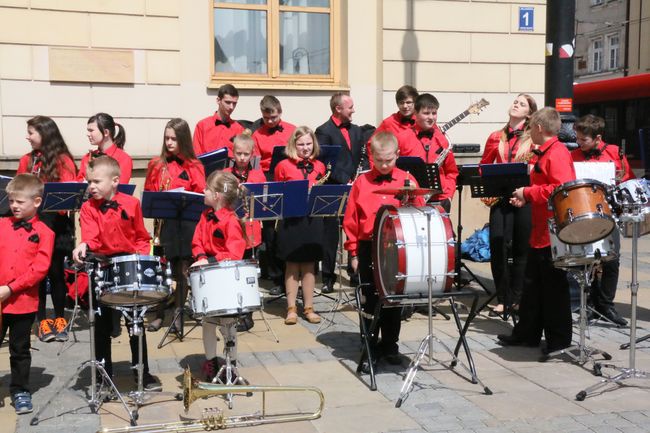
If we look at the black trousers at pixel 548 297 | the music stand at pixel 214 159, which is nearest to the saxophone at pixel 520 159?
the black trousers at pixel 548 297

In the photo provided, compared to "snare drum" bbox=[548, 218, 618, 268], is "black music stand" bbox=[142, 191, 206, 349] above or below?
above

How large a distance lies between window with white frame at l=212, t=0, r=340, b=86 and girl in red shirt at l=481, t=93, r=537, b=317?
3880 millimetres

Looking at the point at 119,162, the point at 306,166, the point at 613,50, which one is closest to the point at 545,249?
the point at 306,166

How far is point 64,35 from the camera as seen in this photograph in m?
9.72

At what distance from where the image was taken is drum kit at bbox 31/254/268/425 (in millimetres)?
4844

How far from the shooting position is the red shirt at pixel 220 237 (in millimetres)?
5508

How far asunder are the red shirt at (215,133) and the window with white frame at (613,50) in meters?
38.0

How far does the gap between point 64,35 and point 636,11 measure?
3565cm

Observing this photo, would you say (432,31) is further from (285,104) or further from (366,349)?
(366,349)

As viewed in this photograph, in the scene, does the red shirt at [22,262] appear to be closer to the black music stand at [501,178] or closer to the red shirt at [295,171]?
the red shirt at [295,171]

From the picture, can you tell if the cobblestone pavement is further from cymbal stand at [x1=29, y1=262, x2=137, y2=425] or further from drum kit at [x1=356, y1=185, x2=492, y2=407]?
drum kit at [x1=356, y1=185, x2=492, y2=407]

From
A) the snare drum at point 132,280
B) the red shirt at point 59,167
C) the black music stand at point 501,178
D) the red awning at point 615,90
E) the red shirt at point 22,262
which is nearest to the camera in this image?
the snare drum at point 132,280

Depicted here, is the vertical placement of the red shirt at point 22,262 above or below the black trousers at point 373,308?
above

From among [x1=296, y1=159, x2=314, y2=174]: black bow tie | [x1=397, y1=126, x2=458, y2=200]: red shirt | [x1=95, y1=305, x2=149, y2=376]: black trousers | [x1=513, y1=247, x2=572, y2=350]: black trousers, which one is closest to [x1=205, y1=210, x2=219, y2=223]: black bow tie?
[x1=95, y1=305, x2=149, y2=376]: black trousers
